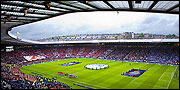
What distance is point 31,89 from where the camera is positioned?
21.1 m

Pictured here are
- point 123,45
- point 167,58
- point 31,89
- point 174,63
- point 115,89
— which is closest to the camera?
point 31,89

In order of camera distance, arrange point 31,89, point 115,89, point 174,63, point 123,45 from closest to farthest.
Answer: point 31,89 → point 115,89 → point 174,63 → point 123,45

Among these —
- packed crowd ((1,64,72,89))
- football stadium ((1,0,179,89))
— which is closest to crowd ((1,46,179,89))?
football stadium ((1,0,179,89))

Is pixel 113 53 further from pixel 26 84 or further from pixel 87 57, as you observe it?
pixel 26 84

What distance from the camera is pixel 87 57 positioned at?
72250 mm

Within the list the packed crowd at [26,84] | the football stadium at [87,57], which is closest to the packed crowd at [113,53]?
the football stadium at [87,57]

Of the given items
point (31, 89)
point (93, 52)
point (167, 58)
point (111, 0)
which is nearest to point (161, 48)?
point (167, 58)

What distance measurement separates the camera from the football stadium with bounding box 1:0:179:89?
21.9 meters

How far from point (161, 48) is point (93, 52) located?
34810 millimetres

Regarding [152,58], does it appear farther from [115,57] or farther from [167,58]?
[115,57]

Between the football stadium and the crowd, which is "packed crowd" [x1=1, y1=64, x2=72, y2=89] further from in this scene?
the crowd

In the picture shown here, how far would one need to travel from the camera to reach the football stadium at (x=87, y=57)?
21.9 m

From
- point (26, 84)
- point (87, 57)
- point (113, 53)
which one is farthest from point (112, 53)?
point (26, 84)

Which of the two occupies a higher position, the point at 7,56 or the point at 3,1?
the point at 3,1
